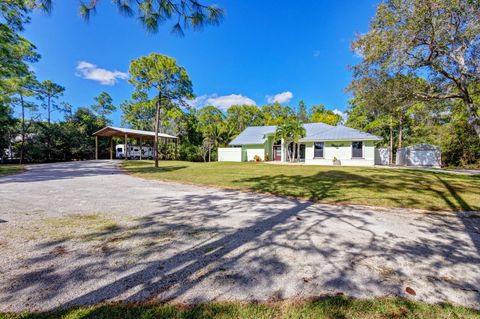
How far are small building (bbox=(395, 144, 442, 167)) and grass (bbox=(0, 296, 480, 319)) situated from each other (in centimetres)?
2308

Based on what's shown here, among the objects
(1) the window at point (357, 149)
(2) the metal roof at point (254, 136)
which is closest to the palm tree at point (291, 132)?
(2) the metal roof at point (254, 136)

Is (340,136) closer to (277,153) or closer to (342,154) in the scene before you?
(342,154)

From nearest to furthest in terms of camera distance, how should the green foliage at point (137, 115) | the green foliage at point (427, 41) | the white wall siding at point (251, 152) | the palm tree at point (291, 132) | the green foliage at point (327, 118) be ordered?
the green foliage at point (427, 41)
the palm tree at point (291, 132)
the white wall siding at point (251, 152)
the green foliage at point (137, 115)
the green foliage at point (327, 118)

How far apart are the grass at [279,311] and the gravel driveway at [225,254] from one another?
0.36 ft

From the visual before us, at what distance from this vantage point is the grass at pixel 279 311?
1672mm

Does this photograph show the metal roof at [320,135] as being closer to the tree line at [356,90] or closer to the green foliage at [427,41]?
the tree line at [356,90]

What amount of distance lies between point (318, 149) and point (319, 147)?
21 centimetres

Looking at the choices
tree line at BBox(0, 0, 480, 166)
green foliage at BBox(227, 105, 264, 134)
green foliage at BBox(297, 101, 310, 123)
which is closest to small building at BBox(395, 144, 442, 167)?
tree line at BBox(0, 0, 480, 166)

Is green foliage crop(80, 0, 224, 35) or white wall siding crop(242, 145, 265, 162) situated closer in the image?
green foliage crop(80, 0, 224, 35)

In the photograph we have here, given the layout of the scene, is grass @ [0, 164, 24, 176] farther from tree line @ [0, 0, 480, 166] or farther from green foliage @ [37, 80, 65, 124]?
green foliage @ [37, 80, 65, 124]

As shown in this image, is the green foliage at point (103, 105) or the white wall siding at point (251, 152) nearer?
the white wall siding at point (251, 152)

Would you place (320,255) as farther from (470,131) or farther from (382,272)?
(470,131)

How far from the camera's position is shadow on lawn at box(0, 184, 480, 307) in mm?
2008

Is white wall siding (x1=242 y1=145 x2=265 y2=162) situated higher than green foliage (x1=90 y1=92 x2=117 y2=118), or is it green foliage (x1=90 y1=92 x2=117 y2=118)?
green foliage (x1=90 y1=92 x2=117 y2=118)
